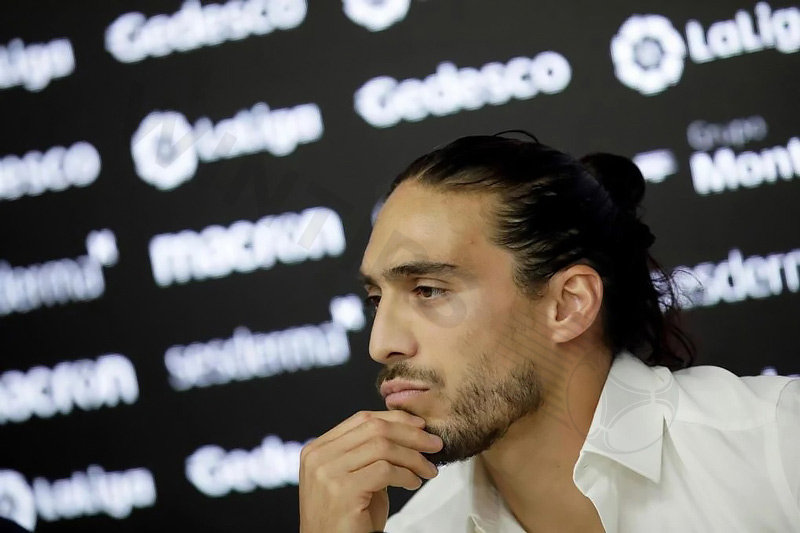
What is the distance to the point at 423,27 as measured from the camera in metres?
1.85

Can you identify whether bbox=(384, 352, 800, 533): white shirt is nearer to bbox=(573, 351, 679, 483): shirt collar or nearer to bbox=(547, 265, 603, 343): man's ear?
bbox=(573, 351, 679, 483): shirt collar

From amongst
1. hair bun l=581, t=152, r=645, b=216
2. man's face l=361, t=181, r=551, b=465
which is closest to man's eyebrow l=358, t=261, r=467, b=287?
man's face l=361, t=181, r=551, b=465

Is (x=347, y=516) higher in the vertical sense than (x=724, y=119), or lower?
lower

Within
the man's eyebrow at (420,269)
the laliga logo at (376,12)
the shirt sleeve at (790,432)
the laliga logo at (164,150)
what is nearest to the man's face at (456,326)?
the man's eyebrow at (420,269)

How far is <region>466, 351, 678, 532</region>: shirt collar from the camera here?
52.2 inches

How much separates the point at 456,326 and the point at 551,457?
0.27m

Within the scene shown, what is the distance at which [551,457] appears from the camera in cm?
142

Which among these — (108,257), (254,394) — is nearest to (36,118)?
(108,257)

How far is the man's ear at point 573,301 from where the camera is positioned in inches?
55.7

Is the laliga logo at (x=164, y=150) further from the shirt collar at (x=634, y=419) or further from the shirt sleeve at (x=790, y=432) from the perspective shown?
the shirt sleeve at (x=790, y=432)

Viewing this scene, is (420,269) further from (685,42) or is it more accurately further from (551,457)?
(685,42)

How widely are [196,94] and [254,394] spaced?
2.17 feet

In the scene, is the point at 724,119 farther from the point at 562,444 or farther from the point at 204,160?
the point at 204,160

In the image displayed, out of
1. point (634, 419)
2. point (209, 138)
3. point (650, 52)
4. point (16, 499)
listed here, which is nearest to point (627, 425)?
point (634, 419)
